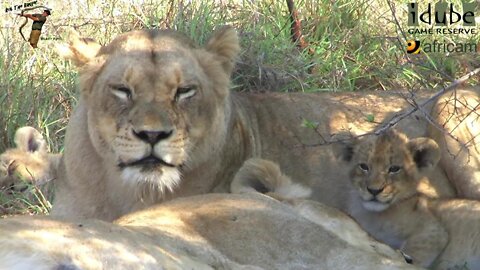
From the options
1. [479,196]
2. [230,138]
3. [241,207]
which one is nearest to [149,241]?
[241,207]

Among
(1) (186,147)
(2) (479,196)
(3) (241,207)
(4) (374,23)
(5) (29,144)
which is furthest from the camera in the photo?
(4) (374,23)

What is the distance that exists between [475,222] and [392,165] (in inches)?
18.3

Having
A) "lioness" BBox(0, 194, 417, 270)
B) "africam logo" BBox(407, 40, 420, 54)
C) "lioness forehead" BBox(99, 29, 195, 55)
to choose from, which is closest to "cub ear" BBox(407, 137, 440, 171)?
"lioness forehead" BBox(99, 29, 195, 55)

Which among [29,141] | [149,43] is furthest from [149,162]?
[29,141]

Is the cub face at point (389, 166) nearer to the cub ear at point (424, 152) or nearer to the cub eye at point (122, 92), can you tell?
the cub ear at point (424, 152)

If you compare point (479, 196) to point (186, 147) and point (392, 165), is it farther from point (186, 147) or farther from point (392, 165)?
point (186, 147)

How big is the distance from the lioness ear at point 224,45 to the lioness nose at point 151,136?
0.77 metres

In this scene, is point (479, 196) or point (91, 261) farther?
point (479, 196)

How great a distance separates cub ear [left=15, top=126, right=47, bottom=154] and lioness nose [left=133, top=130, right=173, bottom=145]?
1.89 metres

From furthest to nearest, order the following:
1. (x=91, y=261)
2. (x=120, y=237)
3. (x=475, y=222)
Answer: (x=475, y=222) → (x=120, y=237) → (x=91, y=261)

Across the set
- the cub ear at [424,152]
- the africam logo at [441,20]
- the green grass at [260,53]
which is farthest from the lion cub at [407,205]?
the africam logo at [441,20]

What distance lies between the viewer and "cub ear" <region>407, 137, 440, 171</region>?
4.95m

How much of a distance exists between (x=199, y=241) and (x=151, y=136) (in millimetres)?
980

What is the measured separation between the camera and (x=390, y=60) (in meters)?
6.83
